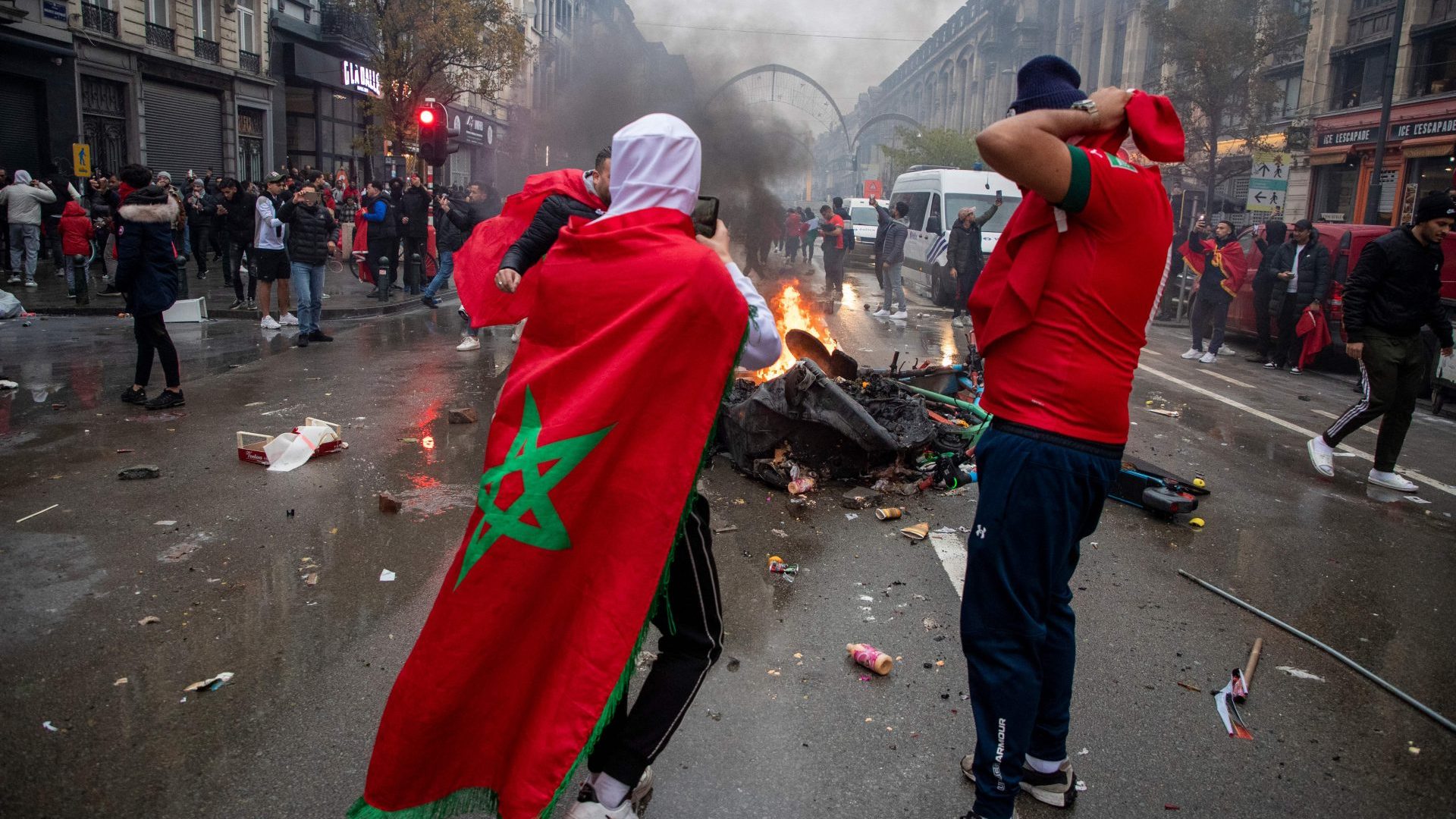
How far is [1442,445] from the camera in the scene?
8531mm

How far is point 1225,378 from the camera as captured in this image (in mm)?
11828

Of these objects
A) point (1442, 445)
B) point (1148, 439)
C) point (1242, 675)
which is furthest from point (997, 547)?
point (1442, 445)

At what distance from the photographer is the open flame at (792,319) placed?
350 inches

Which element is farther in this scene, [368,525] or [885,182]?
[885,182]

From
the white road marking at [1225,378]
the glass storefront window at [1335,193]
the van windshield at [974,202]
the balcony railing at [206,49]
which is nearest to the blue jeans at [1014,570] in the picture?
the white road marking at [1225,378]

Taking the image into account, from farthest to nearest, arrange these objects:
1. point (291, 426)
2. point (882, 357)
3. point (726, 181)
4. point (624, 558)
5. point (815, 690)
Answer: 1. point (726, 181)
2. point (882, 357)
3. point (291, 426)
4. point (815, 690)
5. point (624, 558)

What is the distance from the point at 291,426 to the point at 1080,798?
6226mm

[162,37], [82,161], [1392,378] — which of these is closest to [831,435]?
[1392,378]

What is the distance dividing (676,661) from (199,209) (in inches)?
740

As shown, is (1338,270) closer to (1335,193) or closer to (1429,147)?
(1429,147)

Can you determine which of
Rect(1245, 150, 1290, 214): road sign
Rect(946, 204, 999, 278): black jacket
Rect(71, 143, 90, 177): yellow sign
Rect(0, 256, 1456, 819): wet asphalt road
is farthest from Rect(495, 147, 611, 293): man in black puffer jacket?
Rect(71, 143, 90, 177): yellow sign

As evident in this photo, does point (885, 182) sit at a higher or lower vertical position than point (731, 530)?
higher

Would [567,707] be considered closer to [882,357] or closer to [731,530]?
[731,530]

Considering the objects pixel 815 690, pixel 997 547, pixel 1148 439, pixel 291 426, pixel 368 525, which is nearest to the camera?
pixel 997 547
